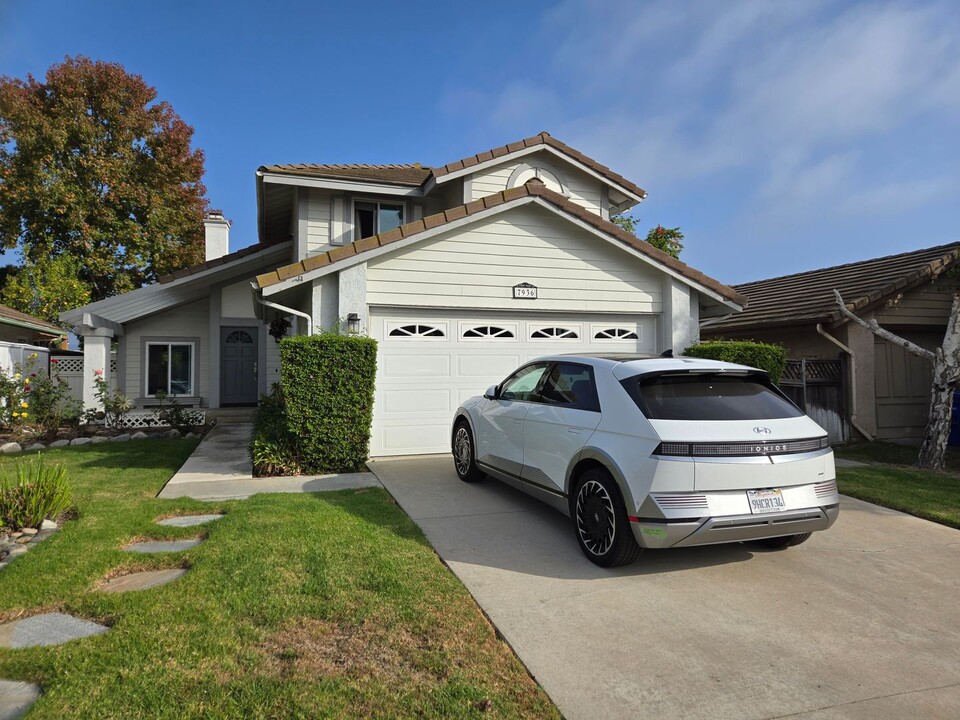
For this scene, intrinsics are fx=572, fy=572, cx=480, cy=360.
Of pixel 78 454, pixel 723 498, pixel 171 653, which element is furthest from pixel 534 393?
pixel 78 454

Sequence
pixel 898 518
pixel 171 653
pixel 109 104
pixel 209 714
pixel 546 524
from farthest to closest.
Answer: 1. pixel 109 104
2. pixel 898 518
3. pixel 546 524
4. pixel 171 653
5. pixel 209 714

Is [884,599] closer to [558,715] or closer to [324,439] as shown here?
[558,715]

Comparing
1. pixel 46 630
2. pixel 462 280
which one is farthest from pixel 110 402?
pixel 46 630

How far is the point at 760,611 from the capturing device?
12.0ft

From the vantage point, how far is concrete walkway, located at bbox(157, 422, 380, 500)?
6.76m

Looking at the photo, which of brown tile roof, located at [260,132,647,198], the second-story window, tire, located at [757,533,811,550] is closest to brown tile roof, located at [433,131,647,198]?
brown tile roof, located at [260,132,647,198]

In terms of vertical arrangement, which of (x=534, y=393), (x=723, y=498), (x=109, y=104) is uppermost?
(x=109, y=104)

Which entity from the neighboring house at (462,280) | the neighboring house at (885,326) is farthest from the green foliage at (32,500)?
the neighboring house at (885,326)

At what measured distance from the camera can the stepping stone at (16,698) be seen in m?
2.53

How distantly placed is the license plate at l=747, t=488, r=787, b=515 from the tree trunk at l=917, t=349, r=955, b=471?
714 centimetres

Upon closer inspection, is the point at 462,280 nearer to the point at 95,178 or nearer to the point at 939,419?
the point at 939,419

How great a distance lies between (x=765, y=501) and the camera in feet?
13.0

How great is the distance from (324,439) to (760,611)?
19.1 ft

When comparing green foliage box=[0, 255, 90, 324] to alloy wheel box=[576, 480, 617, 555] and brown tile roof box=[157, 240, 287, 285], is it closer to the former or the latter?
brown tile roof box=[157, 240, 287, 285]
